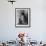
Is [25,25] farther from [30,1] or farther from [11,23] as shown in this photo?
[30,1]

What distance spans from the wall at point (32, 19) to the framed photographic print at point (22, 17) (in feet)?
0.38

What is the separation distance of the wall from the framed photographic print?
0.38ft

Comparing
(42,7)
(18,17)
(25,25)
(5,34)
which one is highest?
(42,7)

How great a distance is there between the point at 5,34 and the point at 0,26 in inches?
14.4

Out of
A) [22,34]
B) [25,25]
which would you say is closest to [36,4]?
[25,25]

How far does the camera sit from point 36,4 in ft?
16.7

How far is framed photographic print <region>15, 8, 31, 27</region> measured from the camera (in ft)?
16.8

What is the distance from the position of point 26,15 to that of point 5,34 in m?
1.09

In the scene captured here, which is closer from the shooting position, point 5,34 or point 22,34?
point 22,34

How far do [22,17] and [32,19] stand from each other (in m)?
0.39

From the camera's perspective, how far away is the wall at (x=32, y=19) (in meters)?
5.10

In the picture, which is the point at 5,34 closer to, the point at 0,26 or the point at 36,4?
the point at 0,26

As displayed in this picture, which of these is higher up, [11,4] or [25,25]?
[11,4]

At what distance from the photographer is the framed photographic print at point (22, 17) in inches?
201
